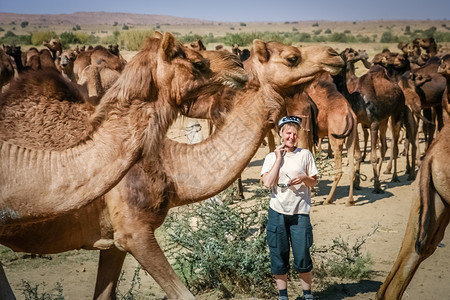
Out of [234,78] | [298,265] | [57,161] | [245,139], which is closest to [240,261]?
[298,265]

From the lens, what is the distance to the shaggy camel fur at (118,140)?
362 cm

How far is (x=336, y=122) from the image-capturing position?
10664 mm

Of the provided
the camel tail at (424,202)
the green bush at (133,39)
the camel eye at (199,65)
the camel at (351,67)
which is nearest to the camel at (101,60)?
the camel at (351,67)

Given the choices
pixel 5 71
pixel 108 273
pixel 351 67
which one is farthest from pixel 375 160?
pixel 108 273

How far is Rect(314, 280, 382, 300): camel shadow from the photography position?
5.96 meters

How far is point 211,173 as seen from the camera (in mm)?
4414

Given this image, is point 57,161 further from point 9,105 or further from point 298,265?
point 298,265

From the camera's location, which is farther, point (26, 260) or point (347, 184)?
point (347, 184)

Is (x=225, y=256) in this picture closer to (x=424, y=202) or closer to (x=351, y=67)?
(x=424, y=202)

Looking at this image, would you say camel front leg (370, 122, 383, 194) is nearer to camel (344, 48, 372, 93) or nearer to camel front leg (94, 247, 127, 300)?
camel (344, 48, 372, 93)

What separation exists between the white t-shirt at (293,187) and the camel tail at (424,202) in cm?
95

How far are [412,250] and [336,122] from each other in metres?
5.87

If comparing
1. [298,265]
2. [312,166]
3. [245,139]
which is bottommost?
[298,265]

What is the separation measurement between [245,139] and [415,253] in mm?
1871
